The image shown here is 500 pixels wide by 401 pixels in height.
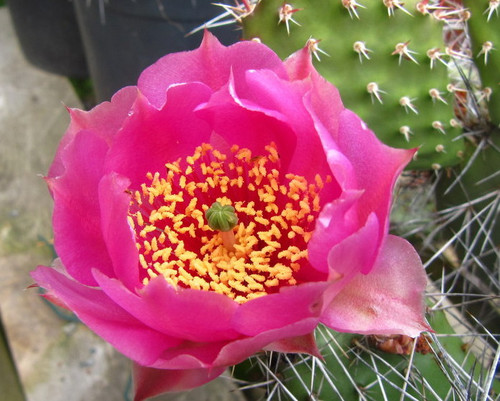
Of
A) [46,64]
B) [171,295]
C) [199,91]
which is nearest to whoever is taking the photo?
[171,295]

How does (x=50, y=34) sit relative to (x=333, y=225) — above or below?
below

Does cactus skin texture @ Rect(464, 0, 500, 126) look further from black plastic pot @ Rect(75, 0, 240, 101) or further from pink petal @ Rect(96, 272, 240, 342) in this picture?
black plastic pot @ Rect(75, 0, 240, 101)

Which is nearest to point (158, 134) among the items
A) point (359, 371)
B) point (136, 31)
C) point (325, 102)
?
point (325, 102)

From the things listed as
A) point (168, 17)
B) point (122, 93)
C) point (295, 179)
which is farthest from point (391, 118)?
→ point (168, 17)

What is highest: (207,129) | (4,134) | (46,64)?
(207,129)

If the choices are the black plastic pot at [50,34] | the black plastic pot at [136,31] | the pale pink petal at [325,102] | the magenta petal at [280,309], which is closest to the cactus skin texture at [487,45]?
the pale pink petal at [325,102]

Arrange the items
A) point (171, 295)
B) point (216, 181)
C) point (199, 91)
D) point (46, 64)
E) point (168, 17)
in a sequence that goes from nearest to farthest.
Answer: point (171, 295), point (199, 91), point (216, 181), point (168, 17), point (46, 64)

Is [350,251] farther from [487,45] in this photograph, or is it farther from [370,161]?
[487,45]

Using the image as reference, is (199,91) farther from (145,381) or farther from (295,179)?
(145,381)
